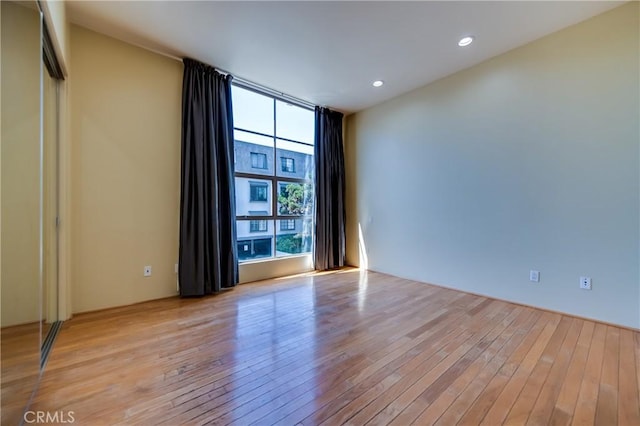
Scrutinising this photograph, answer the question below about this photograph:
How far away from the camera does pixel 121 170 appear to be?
9.32ft

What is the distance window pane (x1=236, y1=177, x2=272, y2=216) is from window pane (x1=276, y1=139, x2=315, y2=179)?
A: 1.20ft

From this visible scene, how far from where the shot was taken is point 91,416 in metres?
1.34

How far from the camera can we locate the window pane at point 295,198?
436 centimetres

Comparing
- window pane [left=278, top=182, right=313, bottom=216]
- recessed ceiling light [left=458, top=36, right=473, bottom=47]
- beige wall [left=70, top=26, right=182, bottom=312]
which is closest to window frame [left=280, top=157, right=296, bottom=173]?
window pane [left=278, top=182, right=313, bottom=216]

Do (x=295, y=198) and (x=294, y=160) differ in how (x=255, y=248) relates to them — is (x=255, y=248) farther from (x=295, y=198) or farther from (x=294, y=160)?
(x=294, y=160)

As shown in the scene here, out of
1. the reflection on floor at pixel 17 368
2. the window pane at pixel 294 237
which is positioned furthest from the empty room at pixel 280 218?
the window pane at pixel 294 237

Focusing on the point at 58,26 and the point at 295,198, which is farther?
the point at 295,198

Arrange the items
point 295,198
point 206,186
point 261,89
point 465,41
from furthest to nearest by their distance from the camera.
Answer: point 295,198, point 261,89, point 206,186, point 465,41

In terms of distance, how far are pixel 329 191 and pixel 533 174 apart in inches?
112

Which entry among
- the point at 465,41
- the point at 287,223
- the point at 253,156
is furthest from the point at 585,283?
the point at 253,156

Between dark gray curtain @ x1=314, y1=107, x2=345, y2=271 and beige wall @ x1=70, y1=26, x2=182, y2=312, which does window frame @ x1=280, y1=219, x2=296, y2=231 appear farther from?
beige wall @ x1=70, y1=26, x2=182, y2=312

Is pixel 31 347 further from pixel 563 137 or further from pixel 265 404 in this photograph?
pixel 563 137

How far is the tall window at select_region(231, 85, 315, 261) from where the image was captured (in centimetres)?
389

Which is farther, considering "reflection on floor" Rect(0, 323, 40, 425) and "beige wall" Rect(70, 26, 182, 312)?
"beige wall" Rect(70, 26, 182, 312)
